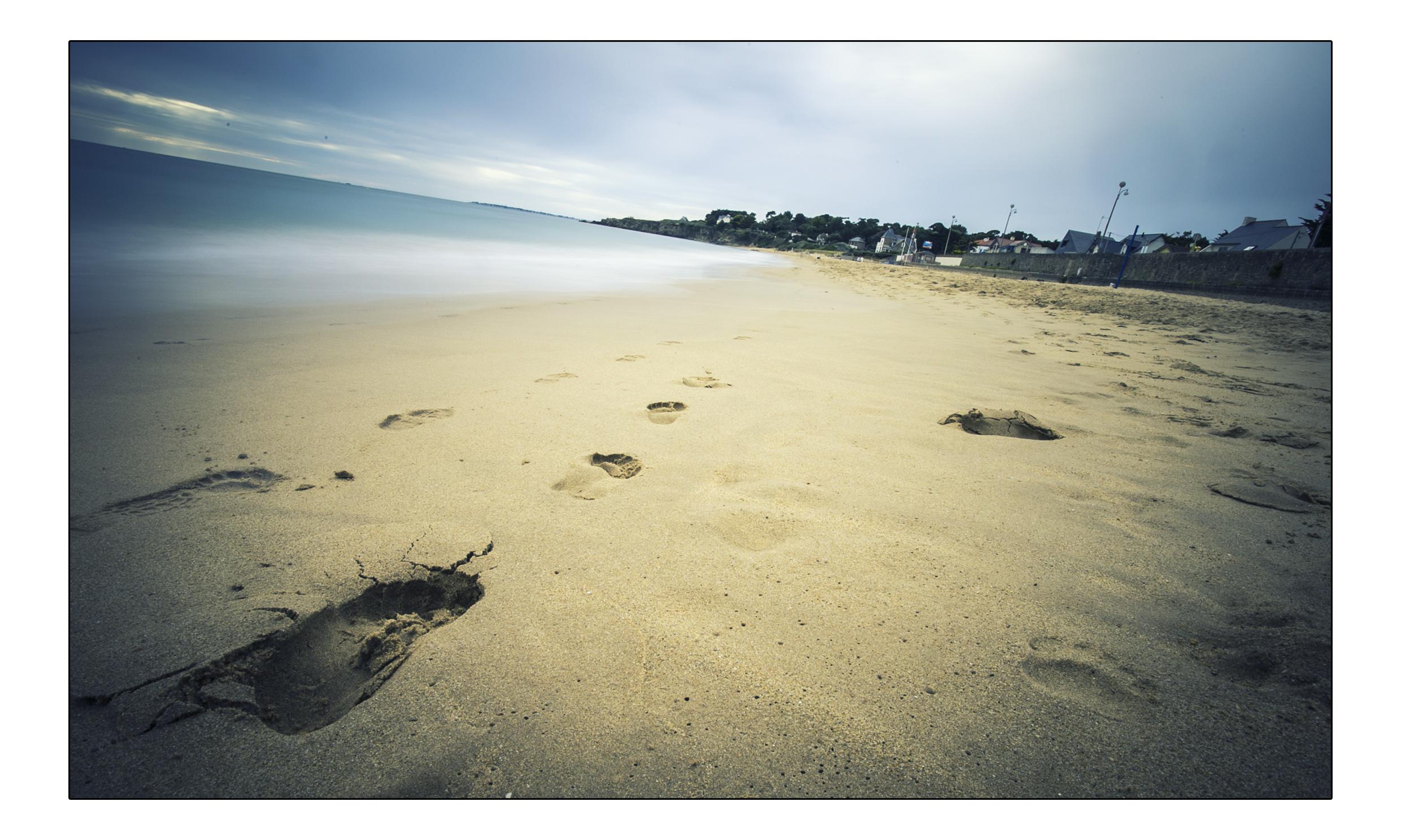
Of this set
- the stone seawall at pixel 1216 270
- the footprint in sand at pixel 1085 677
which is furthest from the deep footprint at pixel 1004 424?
the stone seawall at pixel 1216 270

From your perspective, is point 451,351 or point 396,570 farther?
point 451,351

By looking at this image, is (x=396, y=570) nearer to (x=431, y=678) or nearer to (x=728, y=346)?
(x=431, y=678)

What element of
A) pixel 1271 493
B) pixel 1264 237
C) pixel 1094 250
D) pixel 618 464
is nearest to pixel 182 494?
pixel 618 464

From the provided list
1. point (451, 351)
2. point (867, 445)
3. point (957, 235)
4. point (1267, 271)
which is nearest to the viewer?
point (867, 445)

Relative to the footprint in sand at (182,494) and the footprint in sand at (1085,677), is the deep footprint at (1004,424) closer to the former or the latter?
the footprint in sand at (1085,677)

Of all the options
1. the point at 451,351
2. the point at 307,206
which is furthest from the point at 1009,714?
the point at 307,206

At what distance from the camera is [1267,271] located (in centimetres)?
1185

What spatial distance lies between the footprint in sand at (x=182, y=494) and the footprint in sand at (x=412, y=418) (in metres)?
0.57

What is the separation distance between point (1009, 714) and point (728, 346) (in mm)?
3833

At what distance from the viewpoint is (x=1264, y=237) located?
3294cm

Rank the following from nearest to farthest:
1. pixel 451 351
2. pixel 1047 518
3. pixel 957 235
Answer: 1. pixel 1047 518
2. pixel 451 351
3. pixel 957 235

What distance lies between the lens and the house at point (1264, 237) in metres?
29.2

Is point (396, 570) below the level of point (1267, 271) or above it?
below

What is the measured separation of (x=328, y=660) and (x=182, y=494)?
123 cm
